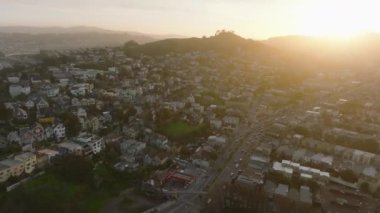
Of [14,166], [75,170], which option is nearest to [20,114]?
[14,166]

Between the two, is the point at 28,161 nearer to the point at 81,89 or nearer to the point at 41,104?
the point at 41,104

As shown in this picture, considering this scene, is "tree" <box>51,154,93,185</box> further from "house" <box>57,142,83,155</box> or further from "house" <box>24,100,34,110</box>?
"house" <box>24,100,34,110</box>

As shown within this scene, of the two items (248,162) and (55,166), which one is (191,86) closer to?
(248,162)

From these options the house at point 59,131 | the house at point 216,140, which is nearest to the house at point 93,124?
the house at point 59,131

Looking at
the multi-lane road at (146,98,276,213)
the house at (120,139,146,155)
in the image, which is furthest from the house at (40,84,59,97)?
the multi-lane road at (146,98,276,213)

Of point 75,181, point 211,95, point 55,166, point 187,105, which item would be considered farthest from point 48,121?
point 211,95

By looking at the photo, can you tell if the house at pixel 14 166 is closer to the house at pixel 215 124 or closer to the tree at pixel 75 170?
the tree at pixel 75 170

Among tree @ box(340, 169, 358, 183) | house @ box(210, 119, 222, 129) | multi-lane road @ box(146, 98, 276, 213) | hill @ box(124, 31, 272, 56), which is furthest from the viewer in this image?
hill @ box(124, 31, 272, 56)
